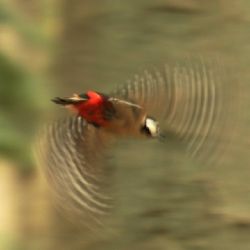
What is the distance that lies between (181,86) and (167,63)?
2 cm

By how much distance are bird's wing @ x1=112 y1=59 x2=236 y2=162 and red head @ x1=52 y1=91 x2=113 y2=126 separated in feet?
0.10

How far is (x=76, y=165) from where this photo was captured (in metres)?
0.79

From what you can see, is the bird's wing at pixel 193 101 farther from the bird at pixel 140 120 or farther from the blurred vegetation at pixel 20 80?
the blurred vegetation at pixel 20 80

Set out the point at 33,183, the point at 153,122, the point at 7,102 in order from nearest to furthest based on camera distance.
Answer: the point at 153,122 → the point at 7,102 → the point at 33,183

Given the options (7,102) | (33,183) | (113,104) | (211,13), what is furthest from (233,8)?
(33,183)

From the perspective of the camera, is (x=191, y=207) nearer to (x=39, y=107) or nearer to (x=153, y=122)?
(x=153, y=122)

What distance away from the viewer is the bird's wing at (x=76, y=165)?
2.53ft

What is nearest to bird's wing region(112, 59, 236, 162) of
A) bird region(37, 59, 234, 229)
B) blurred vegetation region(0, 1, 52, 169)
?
bird region(37, 59, 234, 229)

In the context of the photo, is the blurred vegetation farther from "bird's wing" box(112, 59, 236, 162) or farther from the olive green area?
"bird's wing" box(112, 59, 236, 162)

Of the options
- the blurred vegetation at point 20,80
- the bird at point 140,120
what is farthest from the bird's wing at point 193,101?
the blurred vegetation at point 20,80

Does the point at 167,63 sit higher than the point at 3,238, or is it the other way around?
the point at 167,63

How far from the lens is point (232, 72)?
2.44 ft

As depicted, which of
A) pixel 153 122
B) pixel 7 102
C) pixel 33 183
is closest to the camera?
pixel 153 122

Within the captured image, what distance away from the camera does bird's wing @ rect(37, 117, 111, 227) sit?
2.53 ft
